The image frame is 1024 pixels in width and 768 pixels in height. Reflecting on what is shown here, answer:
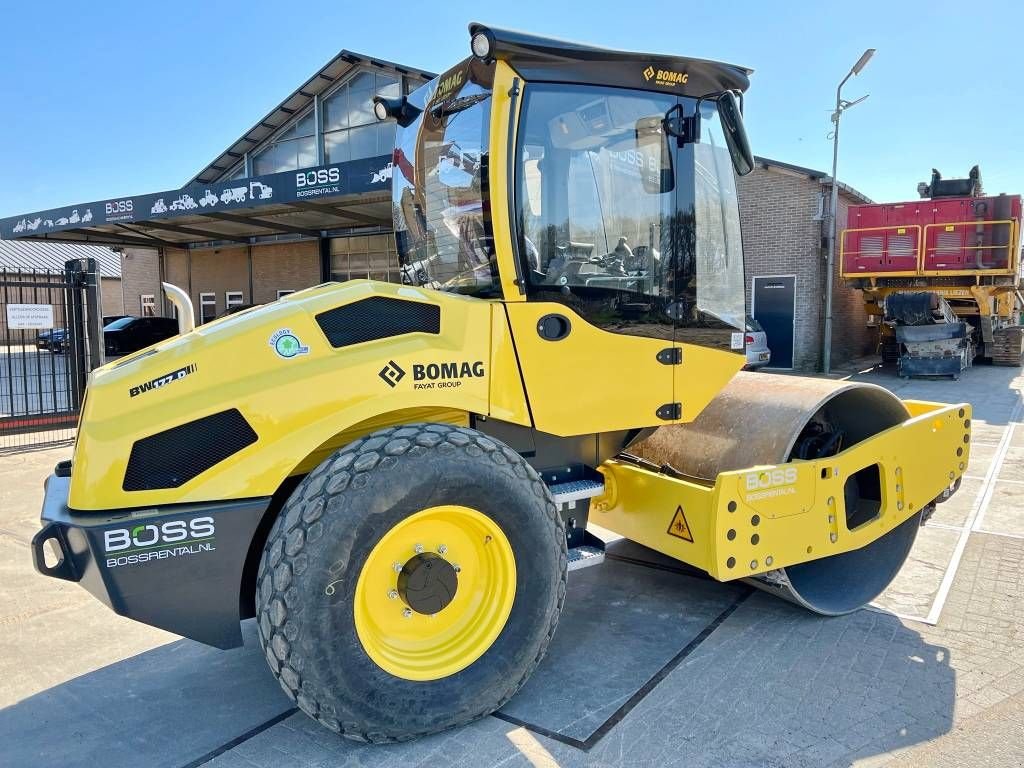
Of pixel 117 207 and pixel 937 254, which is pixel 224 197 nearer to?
pixel 117 207

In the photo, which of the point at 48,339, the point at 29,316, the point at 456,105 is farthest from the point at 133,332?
the point at 456,105

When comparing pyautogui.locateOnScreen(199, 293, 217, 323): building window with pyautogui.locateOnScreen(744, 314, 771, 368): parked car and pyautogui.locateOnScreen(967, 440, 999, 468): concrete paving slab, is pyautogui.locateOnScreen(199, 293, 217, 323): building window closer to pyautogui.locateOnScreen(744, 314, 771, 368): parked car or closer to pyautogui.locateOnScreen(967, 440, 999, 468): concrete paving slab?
pyautogui.locateOnScreen(744, 314, 771, 368): parked car

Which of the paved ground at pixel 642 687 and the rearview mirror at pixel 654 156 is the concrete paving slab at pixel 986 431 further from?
the rearview mirror at pixel 654 156

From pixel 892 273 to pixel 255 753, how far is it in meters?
17.3

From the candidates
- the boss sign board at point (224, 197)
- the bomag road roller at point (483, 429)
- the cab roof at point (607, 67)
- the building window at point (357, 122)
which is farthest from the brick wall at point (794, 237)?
the cab roof at point (607, 67)

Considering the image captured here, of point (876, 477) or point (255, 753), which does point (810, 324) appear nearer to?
point (876, 477)

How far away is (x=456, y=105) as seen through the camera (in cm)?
358

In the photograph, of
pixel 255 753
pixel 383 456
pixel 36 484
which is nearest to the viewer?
pixel 383 456

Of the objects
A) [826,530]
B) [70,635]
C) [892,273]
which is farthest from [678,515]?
[892,273]

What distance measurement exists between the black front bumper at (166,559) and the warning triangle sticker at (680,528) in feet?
6.44

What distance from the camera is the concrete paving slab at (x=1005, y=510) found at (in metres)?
5.76

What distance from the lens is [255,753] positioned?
2861mm

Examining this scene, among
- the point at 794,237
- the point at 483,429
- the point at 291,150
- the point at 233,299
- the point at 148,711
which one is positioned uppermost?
the point at 291,150

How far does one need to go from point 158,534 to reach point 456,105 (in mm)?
2300
